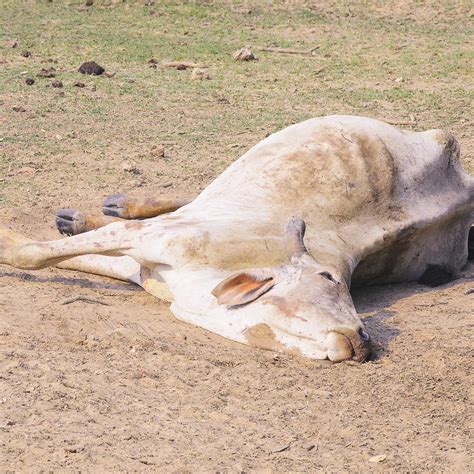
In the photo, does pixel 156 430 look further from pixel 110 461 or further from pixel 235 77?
pixel 235 77

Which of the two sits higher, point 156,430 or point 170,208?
point 156,430

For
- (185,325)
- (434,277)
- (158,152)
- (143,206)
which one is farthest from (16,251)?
(158,152)

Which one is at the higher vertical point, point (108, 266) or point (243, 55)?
point (108, 266)

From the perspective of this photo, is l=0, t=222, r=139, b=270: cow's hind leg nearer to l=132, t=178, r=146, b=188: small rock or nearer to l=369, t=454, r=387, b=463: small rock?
l=132, t=178, r=146, b=188: small rock

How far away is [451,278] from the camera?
721cm

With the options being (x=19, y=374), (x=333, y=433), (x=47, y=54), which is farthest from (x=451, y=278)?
(x=47, y=54)

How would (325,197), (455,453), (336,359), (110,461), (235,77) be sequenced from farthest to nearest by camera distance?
→ (235,77), (325,197), (336,359), (455,453), (110,461)

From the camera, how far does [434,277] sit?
23.2ft

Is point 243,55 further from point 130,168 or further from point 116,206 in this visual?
point 116,206

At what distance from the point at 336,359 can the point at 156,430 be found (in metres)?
1.17

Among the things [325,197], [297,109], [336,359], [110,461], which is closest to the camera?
[110,461]

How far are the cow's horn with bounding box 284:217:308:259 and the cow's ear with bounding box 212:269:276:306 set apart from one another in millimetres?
227

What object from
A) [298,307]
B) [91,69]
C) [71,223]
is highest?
[298,307]

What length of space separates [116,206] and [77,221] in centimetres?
31
